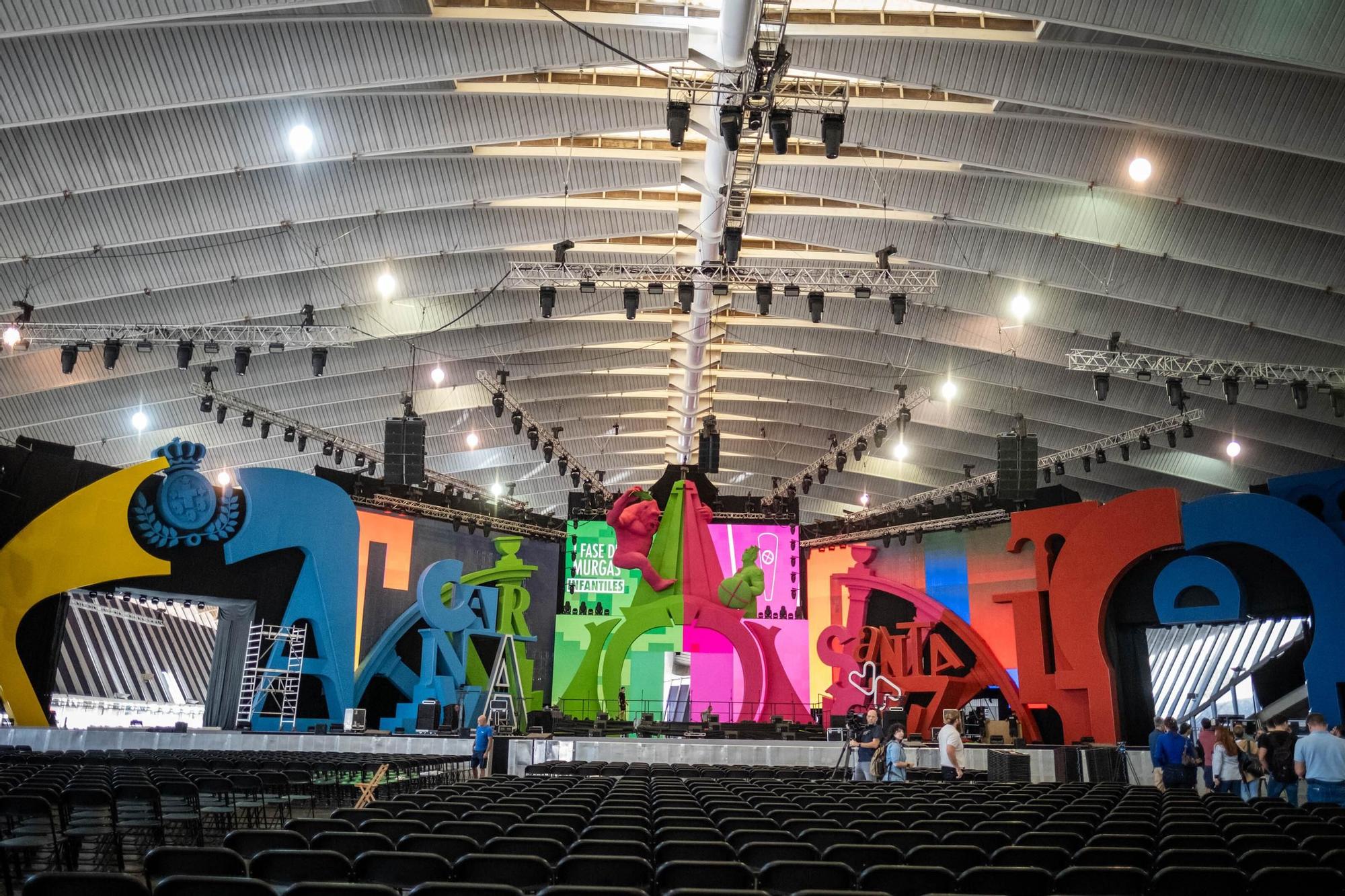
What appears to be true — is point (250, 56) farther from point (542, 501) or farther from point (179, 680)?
point (542, 501)

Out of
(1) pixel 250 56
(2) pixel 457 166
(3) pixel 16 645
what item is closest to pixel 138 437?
(3) pixel 16 645

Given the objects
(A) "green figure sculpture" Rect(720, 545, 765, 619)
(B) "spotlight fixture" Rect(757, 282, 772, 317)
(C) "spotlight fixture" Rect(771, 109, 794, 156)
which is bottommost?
(A) "green figure sculpture" Rect(720, 545, 765, 619)

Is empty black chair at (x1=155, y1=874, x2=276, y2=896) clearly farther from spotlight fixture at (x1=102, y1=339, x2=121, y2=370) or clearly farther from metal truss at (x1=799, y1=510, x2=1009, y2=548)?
metal truss at (x1=799, y1=510, x2=1009, y2=548)

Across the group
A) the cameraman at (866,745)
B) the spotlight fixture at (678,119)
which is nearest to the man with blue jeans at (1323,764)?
the cameraman at (866,745)

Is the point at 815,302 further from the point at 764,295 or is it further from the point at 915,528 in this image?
the point at 915,528

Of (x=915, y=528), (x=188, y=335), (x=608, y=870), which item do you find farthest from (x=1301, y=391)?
(x=188, y=335)

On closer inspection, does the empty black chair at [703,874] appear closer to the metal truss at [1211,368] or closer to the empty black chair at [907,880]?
the empty black chair at [907,880]

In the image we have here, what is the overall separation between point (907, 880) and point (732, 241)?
1395 centimetres

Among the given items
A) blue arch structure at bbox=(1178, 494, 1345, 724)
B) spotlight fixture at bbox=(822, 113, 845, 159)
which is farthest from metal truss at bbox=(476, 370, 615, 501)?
blue arch structure at bbox=(1178, 494, 1345, 724)

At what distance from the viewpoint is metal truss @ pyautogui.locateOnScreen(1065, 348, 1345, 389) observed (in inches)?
709

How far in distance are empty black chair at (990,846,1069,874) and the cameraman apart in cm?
879

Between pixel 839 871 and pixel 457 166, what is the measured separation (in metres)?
15.1

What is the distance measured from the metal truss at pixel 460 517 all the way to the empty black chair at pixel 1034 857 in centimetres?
2347

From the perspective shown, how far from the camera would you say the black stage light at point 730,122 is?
42.8 ft
